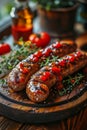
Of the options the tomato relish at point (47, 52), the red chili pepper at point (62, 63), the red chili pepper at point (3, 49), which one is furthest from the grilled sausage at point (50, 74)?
the red chili pepper at point (3, 49)

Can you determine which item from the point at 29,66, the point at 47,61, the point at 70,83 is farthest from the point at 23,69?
the point at 70,83

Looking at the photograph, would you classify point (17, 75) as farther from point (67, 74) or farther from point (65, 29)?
point (65, 29)

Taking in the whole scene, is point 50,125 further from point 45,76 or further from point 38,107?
point 45,76

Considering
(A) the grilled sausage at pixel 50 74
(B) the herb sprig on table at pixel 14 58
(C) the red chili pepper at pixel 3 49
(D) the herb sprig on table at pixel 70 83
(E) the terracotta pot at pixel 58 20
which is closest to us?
(A) the grilled sausage at pixel 50 74

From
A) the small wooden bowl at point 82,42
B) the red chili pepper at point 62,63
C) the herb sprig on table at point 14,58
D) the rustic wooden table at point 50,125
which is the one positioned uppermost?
the herb sprig on table at point 14,58

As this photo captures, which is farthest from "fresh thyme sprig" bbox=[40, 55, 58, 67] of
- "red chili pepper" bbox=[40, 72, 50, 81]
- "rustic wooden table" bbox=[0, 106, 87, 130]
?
"rustic wooden table" bbox=[0, 106, 87, 130]

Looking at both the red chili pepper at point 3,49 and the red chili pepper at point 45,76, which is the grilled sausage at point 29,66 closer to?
the red chili pepper at point 45,76
